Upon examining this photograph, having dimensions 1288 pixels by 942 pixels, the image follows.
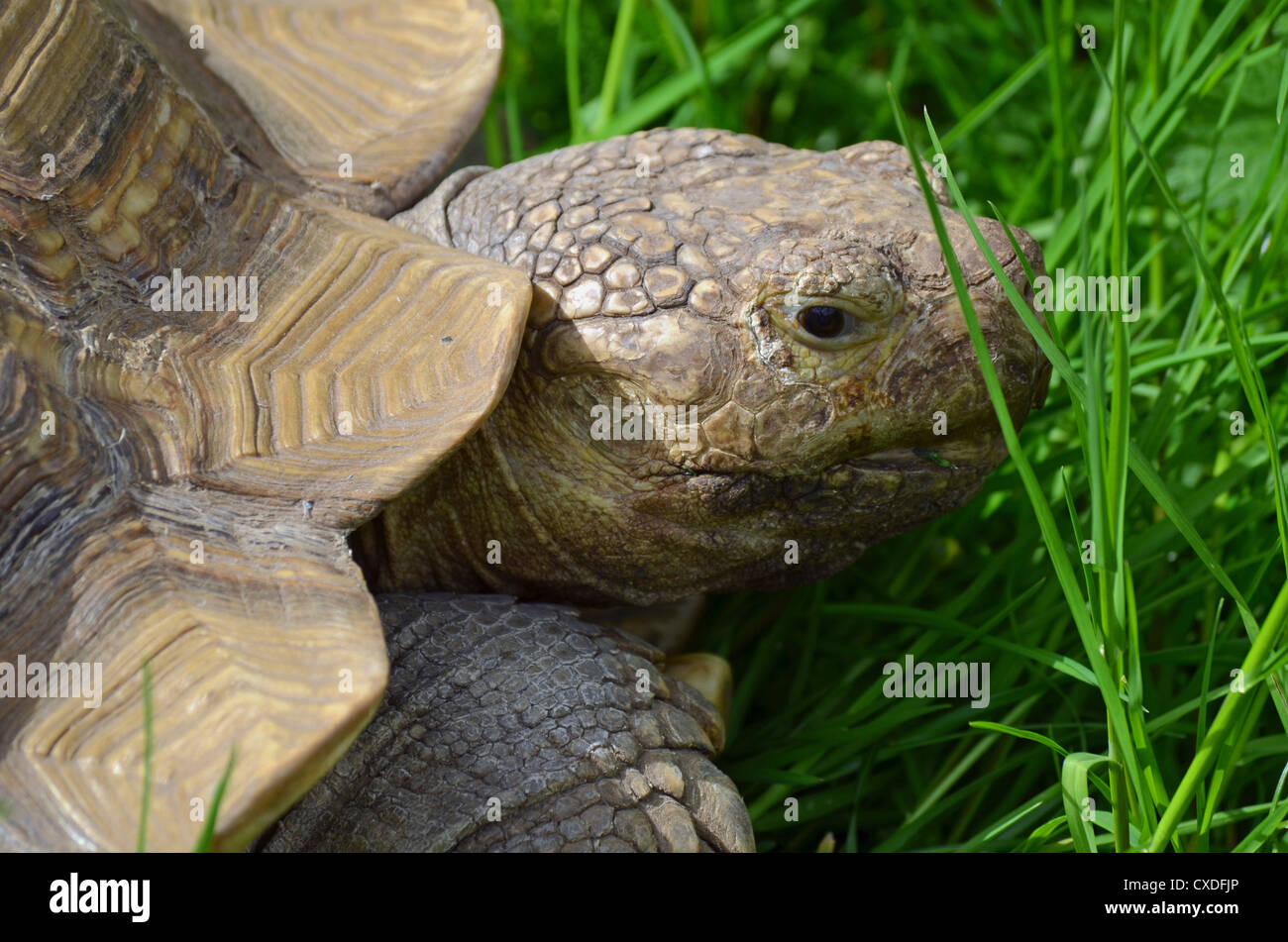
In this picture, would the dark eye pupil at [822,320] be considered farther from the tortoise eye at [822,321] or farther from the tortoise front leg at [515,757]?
the tortoise front leg at [515,757]

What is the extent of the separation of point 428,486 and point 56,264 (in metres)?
0.66

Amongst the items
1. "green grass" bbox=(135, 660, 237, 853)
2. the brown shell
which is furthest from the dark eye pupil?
"green grass" bbox=(135, 660, 237, 853)

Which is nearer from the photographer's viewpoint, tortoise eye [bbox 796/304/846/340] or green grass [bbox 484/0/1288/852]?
green grass [bbox 484/0/1288/852]

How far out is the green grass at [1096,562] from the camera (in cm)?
165

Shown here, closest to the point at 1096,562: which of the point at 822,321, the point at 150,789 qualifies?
the point at 822,321

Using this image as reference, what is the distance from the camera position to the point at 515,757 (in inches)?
70.8

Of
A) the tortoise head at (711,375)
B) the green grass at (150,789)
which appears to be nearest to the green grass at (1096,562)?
the tortoise head at (711,375)

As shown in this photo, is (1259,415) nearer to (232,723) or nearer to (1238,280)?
(1238,280)

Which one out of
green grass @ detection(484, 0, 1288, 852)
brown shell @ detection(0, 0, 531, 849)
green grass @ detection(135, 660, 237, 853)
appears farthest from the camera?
green grass @ detection(484, 0, 1288, 852)

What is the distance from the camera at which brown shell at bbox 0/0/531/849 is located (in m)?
1.46

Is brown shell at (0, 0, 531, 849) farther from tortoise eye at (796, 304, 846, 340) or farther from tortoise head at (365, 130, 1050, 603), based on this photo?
tortoise eye at (796, 304, 846, 340)

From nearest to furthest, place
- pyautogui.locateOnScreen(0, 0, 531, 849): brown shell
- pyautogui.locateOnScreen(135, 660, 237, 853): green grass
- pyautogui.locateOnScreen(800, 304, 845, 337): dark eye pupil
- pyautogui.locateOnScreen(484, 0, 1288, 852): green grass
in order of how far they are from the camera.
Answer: pyautogui.locateOnScreen(135, 660, 237, 853): green grass < pyautogui.locateOnScreen(0, 0, 531, 849): brown shell < pyautogui.locateOnScreen(484, 0, 1288, 852): green grass < pyautogui.locateOnScreen(800, 304, 845, 337): dark eye pupil

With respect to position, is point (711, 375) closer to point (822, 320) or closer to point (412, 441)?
point (822, 320)

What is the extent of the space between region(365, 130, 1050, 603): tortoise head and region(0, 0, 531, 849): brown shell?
7.7 inches
